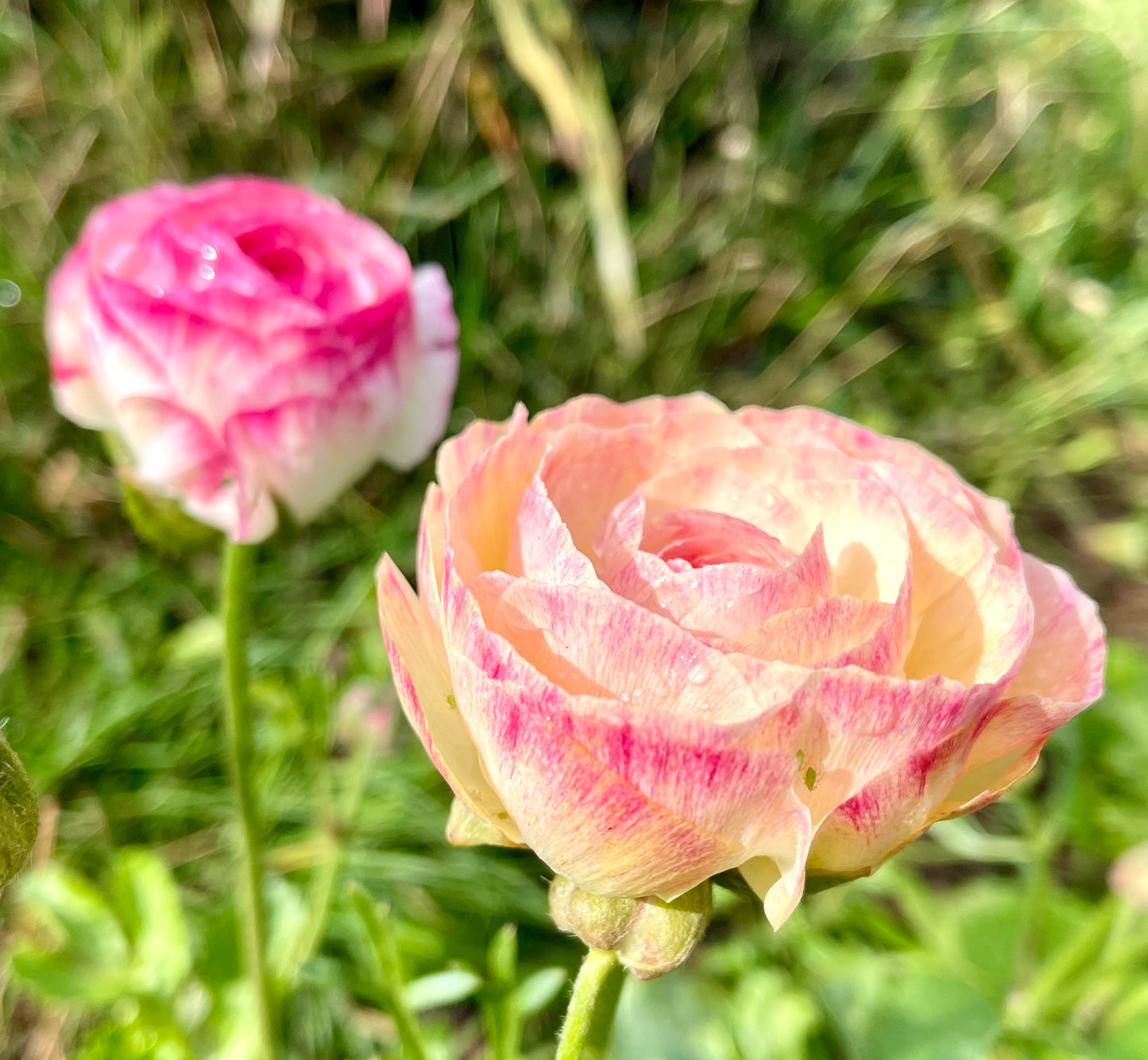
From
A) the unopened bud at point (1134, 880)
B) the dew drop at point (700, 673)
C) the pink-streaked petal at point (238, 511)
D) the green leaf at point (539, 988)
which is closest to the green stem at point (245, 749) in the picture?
the pink-streaked petal at point (238, 511)

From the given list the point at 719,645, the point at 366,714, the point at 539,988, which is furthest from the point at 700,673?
the point at 366,714

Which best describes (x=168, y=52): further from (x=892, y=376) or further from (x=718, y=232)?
(x=892, y=376)

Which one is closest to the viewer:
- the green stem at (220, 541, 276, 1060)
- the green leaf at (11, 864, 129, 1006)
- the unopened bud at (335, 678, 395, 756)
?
the green stem at (220, 541, 276, 1060)

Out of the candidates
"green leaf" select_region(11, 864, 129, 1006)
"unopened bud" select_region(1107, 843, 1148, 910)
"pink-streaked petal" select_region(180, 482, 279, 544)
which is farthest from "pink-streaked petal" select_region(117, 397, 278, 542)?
"unopened bud" select_region(1107, 843, 1148, 910)

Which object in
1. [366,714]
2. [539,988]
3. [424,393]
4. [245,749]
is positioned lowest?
[366,714]

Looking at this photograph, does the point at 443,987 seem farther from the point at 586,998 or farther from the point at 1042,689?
the point at 1042,689

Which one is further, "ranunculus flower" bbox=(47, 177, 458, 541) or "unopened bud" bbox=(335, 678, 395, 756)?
"unopened bud" bbox=(335, 678, 395, 756)

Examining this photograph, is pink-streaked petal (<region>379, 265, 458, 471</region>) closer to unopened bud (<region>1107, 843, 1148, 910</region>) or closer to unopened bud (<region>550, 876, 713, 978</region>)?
unopened bud (<region>550, 876, 713, 978</region>)
